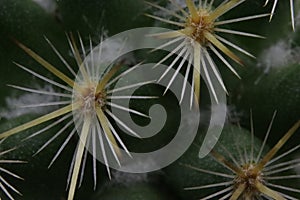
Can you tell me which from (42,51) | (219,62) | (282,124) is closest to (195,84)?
(219,62)

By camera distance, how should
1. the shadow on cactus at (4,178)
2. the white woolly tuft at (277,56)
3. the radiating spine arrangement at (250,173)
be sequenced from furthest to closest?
the white woolly tuft at (277,56) < the shadow on cactus at (4,178) < the radiating spine arrangement at (250,173)

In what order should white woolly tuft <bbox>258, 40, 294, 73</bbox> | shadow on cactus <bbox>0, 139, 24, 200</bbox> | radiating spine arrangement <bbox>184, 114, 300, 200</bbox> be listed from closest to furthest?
radiating spine arrangement <bbox>184, 114, 300, 200</bbox> → shadow on cactus <bbox>0, 139, 24, 200</bbox> → white woolly tuft <bbox>258, 40, 294, 73</bbox>

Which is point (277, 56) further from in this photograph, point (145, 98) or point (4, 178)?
point (4, 178)

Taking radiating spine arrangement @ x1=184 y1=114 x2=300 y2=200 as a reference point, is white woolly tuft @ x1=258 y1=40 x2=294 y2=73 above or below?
above

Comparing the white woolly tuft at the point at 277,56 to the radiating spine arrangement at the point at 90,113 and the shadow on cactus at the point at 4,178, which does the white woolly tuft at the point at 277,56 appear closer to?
the radiating spine arrangement at the point at 90,113

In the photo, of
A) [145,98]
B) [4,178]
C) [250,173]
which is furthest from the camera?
[4,178]

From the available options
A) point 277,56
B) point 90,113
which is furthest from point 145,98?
point 277,56

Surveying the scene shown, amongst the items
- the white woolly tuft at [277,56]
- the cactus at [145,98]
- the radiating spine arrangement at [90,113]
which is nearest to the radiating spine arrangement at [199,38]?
the cactus at [145,98]

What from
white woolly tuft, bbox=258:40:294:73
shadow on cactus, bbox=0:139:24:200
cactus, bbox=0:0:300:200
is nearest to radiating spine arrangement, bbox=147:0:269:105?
cactus, bbox=0:0:300:200

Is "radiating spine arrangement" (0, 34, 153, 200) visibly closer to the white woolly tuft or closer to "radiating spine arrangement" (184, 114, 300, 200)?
"radiating spine arrangement" (184, 114, 300, 200)
